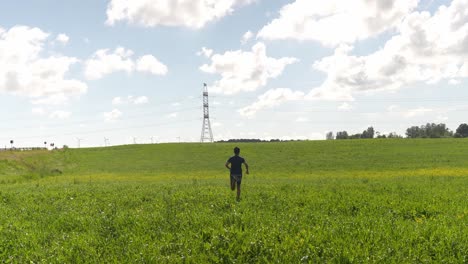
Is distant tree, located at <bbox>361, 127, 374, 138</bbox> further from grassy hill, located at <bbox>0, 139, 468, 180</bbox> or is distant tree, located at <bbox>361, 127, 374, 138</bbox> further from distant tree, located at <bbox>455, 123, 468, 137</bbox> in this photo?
grassy hill, located at <bbox>0, 139, 468, 180</bbox>

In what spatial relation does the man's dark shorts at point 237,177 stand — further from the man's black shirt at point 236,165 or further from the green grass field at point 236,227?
the green grass field at point 236,227

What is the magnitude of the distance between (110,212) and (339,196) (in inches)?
388

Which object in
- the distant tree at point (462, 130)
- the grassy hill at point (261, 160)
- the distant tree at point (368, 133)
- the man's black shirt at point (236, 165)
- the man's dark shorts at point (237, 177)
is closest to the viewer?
the man's dark shorts at point (237, 177)

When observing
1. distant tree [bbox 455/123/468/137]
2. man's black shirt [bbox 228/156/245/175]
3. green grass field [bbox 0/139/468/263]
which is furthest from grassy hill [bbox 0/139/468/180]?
distant tree [bbox 455/123/468/137]

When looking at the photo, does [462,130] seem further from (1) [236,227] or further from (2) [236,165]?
(1) [236,227]

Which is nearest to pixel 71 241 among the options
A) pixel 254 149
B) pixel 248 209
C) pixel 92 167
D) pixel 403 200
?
pixel 248 209

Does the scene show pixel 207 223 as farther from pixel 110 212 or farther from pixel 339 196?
pixel 339 196

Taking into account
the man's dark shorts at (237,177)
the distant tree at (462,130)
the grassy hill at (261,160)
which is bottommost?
the grassy hill at (261,160)

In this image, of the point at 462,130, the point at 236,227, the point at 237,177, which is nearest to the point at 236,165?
the point at 237,177

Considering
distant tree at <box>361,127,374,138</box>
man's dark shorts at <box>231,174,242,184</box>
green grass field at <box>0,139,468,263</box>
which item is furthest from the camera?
distant tree at <box>361,127,374,138</box>

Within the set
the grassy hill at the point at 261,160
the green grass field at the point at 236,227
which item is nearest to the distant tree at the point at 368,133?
the grassy hill at the point at 261,160

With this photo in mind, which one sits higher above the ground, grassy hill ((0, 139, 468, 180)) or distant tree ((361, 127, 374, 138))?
distant tree ((361, 127, 374, 138))

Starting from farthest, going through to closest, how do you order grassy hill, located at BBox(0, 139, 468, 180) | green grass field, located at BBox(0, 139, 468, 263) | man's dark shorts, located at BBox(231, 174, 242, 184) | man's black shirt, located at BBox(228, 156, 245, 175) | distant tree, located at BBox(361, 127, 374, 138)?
distant tree, located at BBox(361, 127, 374, 138)
grassy hill, located at BBox(0, 139, 468, 180)
man's black shirt, located at BBox(228, 156, 245, 175)
man's dark shorts, located at BBox(231, 174, 242, 184)
green grass field, located at BBox(0, 139, 468, 263)

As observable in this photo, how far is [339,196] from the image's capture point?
53.3 ft
